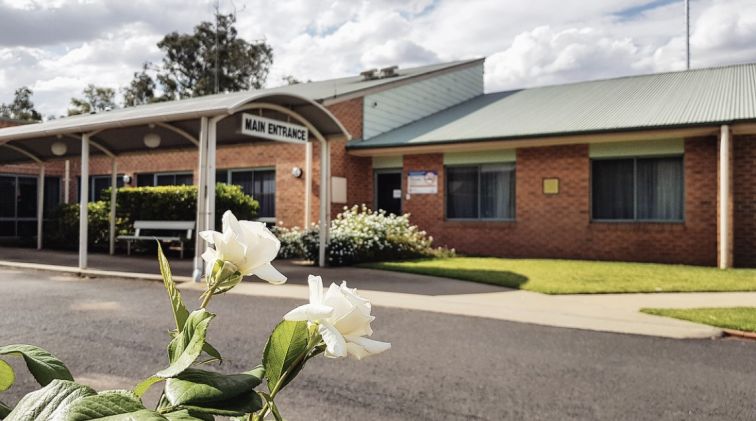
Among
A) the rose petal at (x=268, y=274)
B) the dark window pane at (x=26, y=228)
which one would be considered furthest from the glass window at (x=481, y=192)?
the rose petal at (x=268, y=274)

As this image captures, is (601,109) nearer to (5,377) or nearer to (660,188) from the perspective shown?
(660,188)

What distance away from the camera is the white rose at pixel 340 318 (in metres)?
0.93

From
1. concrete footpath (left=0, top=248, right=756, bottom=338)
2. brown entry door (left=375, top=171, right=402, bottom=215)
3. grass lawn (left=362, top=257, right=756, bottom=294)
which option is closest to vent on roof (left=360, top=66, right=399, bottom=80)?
brown entry door (left=375, top=171, right=402, bottom=215)

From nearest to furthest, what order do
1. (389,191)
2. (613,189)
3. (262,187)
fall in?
(613,189) < (389,191) < (262,187)

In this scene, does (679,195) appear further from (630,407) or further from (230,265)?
(230,265)

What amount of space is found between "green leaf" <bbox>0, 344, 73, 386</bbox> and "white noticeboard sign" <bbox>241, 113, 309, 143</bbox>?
35.1ft

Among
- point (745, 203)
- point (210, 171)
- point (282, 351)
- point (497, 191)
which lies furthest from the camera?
point (497, 191)

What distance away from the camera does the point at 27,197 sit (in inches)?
952

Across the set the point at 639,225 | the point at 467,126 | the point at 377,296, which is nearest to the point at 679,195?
the point at 639,225

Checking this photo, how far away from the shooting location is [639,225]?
1455 cm

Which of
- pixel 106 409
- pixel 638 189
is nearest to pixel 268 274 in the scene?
pixel 106 409

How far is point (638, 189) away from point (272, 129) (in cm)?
900

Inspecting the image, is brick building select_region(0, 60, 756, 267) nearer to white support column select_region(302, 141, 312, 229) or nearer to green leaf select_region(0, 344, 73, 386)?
white support column select_region(302, 141, 312, 229)

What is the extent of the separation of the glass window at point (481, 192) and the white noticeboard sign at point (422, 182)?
0.39 metres
